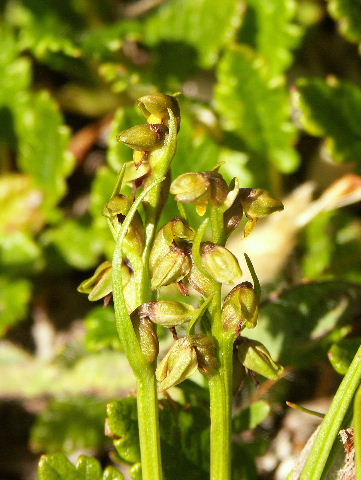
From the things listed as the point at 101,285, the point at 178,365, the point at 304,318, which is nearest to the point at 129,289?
the point at 101,285

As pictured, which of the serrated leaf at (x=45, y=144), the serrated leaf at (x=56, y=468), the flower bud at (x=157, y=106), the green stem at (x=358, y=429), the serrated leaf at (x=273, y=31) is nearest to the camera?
the green stem at (x=358, y=429)

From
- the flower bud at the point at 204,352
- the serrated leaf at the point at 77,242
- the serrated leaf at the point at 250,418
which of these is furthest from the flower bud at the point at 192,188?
the serrated leaf at the point at 77,242

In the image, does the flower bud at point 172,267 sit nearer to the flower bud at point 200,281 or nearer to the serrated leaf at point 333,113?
the flower bud at point 200,281

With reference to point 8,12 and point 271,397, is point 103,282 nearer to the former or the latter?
point 271,397

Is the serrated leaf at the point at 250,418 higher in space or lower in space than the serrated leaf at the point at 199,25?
lower

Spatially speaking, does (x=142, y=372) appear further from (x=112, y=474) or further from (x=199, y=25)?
(x=199, y=25)

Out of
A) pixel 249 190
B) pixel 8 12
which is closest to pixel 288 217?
pixel 249 190
